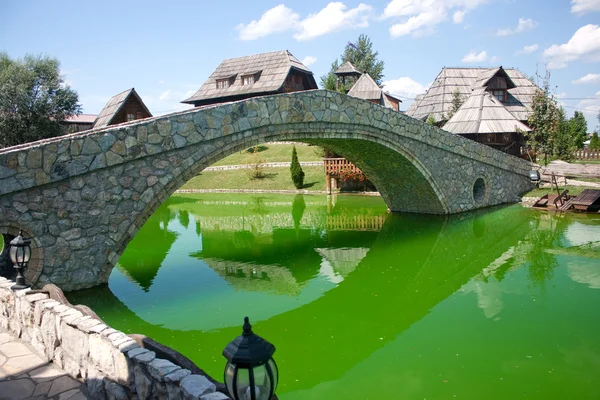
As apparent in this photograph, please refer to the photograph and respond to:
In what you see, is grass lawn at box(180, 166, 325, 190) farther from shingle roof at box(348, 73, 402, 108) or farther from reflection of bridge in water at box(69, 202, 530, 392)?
reflection of bridge in water at box(69, 202, 530, 392)

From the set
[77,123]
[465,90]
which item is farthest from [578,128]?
[77,123]

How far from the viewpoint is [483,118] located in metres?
20.1

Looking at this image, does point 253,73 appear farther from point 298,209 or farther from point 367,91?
point 298,209

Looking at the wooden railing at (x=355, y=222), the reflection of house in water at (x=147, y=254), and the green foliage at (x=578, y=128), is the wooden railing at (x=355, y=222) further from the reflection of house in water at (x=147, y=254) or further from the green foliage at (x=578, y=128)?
the green foliage at (x=578, y=128)

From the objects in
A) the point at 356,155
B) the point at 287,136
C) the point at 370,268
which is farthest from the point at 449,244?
the point at 287,136

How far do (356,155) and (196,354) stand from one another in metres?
9.40

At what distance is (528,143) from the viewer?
20.9 metres

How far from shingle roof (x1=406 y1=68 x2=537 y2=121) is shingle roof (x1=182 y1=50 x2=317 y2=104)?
29.8 feet

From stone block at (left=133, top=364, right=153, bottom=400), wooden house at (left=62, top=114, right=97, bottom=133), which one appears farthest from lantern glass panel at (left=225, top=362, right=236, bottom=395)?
wooden house at (left=62, top=114, right=97, bottom=133)

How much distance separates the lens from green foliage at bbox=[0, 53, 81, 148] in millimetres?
22922

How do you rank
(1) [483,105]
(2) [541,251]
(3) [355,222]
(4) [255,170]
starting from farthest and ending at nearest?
(4) [255,170]
(1) [483,105]
(3) [355,222]
(2) [541,251]

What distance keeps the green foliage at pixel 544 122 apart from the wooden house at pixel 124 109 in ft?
58.5

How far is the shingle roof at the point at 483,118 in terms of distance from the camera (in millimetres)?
19672

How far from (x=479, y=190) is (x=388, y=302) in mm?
10386
